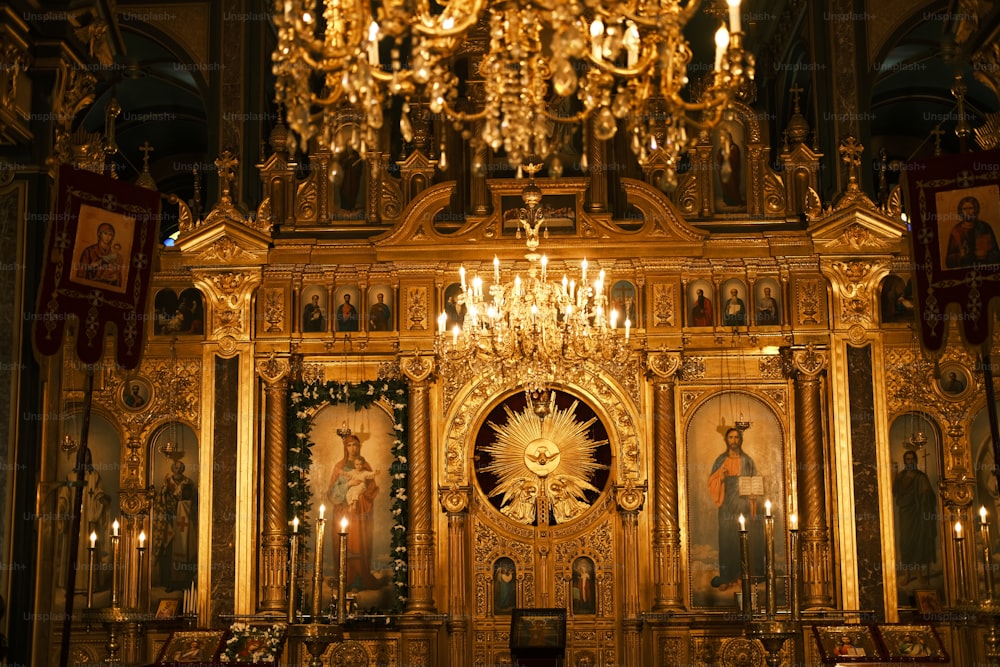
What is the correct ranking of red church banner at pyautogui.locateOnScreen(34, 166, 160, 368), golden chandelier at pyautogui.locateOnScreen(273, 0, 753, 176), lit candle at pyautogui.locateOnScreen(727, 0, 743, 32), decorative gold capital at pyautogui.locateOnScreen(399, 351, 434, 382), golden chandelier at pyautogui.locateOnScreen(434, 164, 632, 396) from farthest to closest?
1. decorative gold capital at pyautogui.locateOnScreen(399, 351, 434, 382)
2. golden chandelier at pyautogui.locateOnScreen(434, 164, 632, 396)
3. red church banner at pyautogui.locateOnScreen(34, 166, 160, 368)
4. lit candle at pyautogui.locateOnScreen(727, 0, 743, 32)
5. golden chandelier at pyautogui.locateOnScreen(273, 0, 753, 176)

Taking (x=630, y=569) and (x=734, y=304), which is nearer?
(x=630, y=569)

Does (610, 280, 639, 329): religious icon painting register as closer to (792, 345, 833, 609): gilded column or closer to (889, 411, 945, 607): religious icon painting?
(792, 345, 833, 609): gilded column

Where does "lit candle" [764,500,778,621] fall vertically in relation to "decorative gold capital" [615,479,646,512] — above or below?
below

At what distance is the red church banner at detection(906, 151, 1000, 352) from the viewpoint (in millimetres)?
11297

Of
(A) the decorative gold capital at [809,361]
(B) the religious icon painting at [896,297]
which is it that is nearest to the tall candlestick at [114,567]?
(A) the decorative gold capital at [809,361]

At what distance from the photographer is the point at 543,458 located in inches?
616

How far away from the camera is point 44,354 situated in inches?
400

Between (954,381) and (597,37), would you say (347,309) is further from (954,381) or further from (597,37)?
(597,37)

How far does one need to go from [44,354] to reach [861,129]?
10221mm

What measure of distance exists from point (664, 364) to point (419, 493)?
3223 mm

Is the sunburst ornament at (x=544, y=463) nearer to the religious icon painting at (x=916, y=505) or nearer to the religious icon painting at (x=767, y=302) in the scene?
the religious icon painting at (x=767, y=302)

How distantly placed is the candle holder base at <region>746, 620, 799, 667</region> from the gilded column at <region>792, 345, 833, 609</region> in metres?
1.31

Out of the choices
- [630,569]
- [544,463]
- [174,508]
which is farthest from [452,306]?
[174,508]

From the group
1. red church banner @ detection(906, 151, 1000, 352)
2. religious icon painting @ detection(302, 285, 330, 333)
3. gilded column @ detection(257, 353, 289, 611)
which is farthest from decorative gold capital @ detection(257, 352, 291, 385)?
red church banner @ detection(906, 151, 1000, 352)
